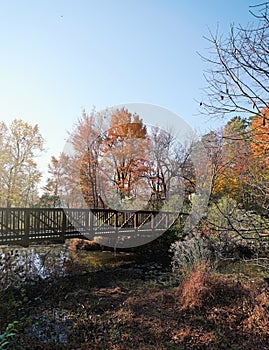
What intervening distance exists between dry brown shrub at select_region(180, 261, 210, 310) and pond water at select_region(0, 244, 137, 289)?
2.56m

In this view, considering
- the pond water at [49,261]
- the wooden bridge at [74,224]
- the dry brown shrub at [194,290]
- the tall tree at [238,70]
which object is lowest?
the pond water at [49,261]

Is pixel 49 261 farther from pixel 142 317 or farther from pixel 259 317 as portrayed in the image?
pixel 259 317

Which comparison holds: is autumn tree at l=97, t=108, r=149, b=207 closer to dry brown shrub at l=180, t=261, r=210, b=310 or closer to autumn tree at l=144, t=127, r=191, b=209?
autumn tree at l=144, t=127, r=191, b=209

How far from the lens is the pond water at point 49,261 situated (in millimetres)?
5329

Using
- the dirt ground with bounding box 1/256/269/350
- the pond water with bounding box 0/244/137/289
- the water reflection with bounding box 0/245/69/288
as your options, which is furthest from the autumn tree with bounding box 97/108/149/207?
the dirt ground with bounding box 1/256/269/350

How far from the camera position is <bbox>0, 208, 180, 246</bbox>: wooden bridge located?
6762mm

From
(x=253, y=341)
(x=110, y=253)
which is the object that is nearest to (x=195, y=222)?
(x=110, y=253)

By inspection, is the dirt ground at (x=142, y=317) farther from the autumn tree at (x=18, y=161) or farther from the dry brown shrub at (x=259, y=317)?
the autumn tree at (x=18, y=161)

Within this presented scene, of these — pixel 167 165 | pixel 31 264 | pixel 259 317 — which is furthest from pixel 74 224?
pixel 167 165

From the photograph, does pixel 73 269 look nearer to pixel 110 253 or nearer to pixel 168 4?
pixel 110 253

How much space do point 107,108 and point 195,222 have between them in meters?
7.22

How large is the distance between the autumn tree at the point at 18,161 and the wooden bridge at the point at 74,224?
496 centimetres

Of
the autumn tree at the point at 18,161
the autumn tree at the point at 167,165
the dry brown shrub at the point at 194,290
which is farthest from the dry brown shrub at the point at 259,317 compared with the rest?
the autumn tree at the point at 18,161

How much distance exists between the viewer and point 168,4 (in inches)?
145
